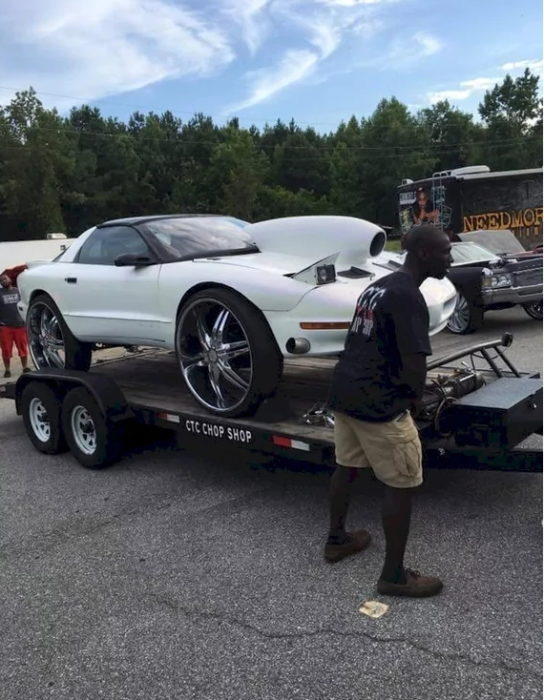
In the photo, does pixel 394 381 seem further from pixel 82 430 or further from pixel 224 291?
pixel 82 430

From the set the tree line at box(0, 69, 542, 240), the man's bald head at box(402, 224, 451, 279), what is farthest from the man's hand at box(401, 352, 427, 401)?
the tree line at box(0, 69, 542, 240)

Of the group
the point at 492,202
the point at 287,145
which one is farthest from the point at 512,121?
the point at 492,202

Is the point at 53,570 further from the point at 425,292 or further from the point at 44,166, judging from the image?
the point at 44,166

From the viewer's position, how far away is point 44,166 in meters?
51.1

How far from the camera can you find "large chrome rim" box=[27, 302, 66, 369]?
6336 millimetres

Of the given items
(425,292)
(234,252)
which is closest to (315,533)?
(425,292)

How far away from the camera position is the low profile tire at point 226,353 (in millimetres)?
4266

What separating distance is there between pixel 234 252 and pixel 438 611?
2.96m

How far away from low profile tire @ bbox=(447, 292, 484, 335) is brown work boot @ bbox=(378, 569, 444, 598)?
791 centimetres

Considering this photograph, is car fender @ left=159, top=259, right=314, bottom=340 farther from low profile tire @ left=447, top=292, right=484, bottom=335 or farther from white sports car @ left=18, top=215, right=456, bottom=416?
low profile tire @ left=447, top=292, right=484, bottom=335

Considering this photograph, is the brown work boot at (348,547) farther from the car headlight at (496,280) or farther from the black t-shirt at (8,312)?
the black t-shirt at (8,312)

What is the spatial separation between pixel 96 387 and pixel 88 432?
53cm

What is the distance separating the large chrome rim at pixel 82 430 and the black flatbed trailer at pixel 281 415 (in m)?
0.05

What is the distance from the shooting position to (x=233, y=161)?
59.7m
